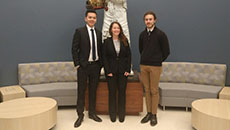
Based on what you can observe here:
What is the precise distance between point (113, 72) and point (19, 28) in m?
2.33

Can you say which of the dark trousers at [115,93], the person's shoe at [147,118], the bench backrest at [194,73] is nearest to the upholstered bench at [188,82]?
the bench backrest at [194,73]

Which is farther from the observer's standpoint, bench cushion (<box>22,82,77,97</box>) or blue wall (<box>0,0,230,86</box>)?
blue wall (<box>0,0,230,86</box>)

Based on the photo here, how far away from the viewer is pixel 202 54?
477 centimetres

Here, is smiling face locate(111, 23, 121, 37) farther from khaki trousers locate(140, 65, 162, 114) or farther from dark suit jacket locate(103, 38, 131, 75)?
khaki trousers locate(140, 65, 162, 114)

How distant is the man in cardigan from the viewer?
10.8ft

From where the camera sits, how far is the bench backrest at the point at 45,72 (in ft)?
14.5

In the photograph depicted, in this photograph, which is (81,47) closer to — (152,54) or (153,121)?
(152,54)

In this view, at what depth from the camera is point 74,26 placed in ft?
15.9

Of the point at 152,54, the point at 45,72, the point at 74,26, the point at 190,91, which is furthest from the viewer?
the point at 74,26

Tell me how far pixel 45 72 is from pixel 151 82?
87.7 inches

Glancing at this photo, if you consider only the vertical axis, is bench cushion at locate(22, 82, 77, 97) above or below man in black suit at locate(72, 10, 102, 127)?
below

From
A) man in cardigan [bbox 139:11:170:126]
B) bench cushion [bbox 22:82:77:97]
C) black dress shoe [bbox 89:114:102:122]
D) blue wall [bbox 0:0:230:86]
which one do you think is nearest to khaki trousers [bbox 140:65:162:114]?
man in cardigan [bbox 139:11:170:126]

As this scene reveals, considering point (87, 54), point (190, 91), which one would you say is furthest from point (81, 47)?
point (190, 91)

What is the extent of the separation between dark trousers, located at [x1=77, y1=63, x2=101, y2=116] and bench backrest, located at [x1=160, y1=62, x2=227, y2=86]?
1.71 meters
